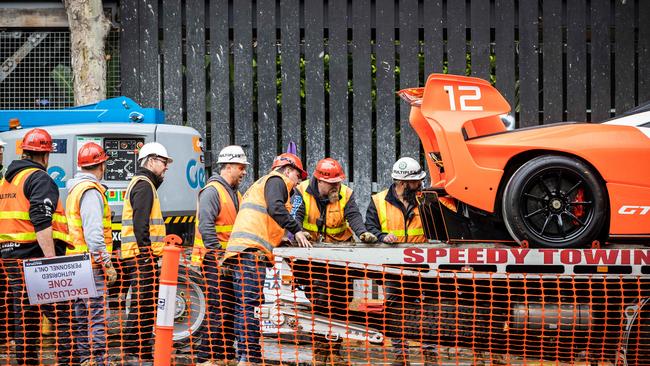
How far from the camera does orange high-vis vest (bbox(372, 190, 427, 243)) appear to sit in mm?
9945

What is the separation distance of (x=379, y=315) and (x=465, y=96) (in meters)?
1.93

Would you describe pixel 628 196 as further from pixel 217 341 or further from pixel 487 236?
pixel 217 341

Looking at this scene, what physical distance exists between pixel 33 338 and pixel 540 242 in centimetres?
419

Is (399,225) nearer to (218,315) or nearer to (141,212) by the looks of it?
(218,315)

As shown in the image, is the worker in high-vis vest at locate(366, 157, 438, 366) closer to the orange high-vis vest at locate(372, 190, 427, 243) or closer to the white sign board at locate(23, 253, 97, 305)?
the orange high-vis vest at locate(372, 190, 427, 243)

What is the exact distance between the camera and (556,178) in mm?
7684

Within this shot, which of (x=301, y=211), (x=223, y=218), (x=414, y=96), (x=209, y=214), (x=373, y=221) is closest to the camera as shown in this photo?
(x=414, y=96)

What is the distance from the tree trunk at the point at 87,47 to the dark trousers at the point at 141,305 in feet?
15.2

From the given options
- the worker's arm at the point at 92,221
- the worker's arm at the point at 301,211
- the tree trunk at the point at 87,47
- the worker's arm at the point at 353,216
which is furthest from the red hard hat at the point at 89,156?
the tree trunk at the point at 87,47

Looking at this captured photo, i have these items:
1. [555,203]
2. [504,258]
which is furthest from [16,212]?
[555,203]

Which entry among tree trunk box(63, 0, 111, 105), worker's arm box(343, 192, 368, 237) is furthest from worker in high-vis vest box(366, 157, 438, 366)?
tree trunk box(63, 0, 111, 105)

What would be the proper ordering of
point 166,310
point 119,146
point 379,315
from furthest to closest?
point 119,146
point 379,315
point 166,310

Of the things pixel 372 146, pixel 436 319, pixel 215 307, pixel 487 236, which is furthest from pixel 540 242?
pixel 372 146

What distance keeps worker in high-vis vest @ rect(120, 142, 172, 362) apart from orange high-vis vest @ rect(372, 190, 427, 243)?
236 centimetres
